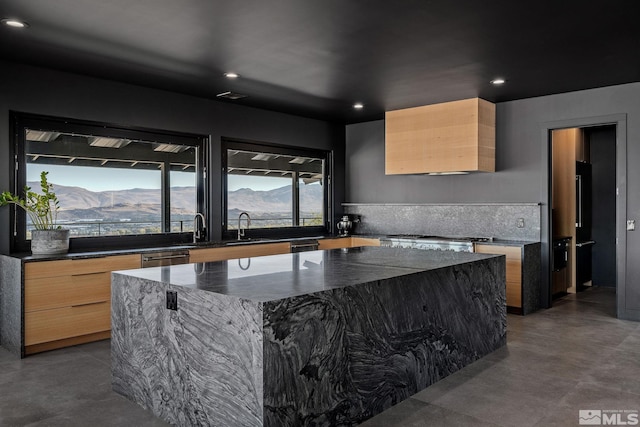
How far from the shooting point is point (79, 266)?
428 centimetres

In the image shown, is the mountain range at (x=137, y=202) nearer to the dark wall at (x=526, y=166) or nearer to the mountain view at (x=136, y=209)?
the mountain view at (x=136, y=209)

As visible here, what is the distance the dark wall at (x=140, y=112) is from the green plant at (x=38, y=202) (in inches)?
7.0

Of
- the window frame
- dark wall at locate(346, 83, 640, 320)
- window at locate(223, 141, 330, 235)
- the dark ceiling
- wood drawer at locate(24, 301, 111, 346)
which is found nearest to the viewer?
the dark ceiling

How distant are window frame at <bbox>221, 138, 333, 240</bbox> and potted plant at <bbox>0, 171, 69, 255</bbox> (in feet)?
6.64

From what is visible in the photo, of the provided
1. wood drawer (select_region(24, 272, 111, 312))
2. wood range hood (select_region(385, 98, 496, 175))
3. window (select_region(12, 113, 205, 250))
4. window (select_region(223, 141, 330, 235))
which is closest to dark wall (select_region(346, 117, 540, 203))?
wood range hood (select_region(385, 98, 496, 175))

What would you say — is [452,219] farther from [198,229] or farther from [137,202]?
[137,202]

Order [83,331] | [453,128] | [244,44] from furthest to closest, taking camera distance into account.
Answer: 1. [453,128]
2. [83,331]
3. [244,44]

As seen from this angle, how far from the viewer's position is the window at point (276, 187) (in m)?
6.27

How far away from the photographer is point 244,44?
3.89 meters

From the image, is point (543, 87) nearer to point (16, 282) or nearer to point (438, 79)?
point (438, 79)

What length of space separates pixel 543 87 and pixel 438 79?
1273 mm

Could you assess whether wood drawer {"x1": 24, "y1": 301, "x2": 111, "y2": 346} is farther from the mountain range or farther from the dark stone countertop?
the dark stone countertop

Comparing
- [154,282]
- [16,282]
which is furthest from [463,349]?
[16,282]

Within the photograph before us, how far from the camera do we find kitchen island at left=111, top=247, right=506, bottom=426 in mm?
2279
